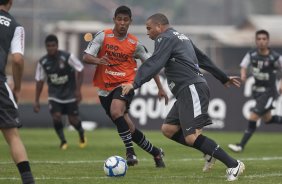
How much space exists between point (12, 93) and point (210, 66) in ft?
11.0

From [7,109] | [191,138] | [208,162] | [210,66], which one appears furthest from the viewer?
[208,162]

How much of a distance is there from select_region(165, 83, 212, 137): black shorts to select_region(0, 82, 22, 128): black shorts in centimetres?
261

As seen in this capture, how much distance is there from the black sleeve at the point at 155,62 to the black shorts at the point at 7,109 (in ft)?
5.87

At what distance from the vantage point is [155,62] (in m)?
10.9

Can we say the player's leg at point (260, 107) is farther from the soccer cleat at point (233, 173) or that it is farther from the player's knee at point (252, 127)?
the soccer cleat at point (233, 173)

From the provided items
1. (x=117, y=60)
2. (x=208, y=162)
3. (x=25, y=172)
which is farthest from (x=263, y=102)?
(x=25, y=172)

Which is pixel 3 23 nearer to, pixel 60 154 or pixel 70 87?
pixel 60 154

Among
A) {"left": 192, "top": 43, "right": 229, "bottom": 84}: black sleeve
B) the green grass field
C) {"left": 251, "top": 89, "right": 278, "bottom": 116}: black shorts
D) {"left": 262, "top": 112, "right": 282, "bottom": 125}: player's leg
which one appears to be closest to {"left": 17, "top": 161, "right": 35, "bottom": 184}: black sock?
the green grass field

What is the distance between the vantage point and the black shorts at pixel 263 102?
18141mm

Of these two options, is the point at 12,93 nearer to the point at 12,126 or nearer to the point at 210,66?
the point at 12,126

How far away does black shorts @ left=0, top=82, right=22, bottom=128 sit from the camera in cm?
943

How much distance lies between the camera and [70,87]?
61.9 ft

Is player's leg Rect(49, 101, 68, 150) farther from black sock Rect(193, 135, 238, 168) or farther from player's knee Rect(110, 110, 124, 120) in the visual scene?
black sock Rect(193, 135, 238, 168)

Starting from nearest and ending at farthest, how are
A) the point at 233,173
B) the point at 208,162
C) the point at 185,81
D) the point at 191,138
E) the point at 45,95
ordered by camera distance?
the point at 233,173, the point at 191,138, the point at 185,81, the point at 208,162, the point at 45,95
